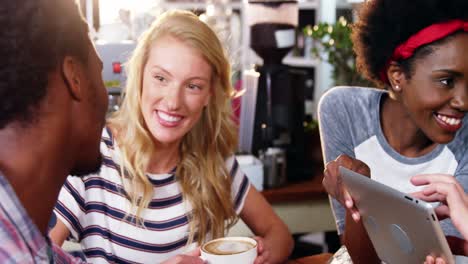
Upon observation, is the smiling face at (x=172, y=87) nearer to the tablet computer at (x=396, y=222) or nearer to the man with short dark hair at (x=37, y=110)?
the tablet computer at (x=396, y=222)

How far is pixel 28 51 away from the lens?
697 millimetres

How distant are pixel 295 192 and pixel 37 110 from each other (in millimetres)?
1573

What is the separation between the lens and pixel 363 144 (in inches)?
65.0

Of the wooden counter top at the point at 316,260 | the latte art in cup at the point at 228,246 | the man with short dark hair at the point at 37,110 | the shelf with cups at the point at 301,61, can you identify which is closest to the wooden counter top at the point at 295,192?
the wooden counter top at the point at 316,260

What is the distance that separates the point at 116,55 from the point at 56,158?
1.32m

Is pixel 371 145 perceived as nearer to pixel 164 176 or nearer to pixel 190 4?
Result: pixel 164 176

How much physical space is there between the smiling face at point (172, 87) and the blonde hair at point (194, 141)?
25 mm

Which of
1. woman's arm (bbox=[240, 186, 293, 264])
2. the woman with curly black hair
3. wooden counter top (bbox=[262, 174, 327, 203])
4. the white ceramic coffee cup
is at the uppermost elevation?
the woman with curly black hair

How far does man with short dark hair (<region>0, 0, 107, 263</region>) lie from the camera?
69cm

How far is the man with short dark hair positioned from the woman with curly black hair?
2.27 feet

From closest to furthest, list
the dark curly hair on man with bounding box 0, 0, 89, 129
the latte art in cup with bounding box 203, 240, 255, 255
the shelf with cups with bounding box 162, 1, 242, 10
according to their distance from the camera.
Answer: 1. the dark curly hair on man with bounding box 0, 0, 89, 129
2. the latte art in cup with bounding box 203, 240, 255, 255
3. the shelf with cups with bounding box 162, 1, 242, 10

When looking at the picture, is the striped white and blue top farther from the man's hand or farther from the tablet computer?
the tablet computer

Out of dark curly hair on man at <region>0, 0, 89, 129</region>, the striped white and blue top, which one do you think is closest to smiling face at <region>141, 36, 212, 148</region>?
the striped white and blue top

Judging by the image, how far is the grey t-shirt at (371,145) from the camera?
161 cm
